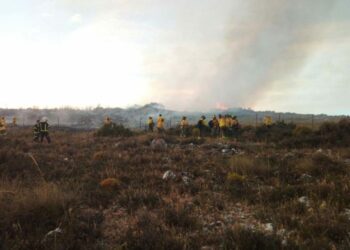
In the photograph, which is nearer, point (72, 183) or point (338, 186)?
point (338, 186)

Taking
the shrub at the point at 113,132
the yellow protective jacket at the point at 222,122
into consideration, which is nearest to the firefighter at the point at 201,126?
the yellow protective jacket at the point at 222,122

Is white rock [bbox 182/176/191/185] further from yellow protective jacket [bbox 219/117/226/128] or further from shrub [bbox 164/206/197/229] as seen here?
yellow protective jacket [bbox 219/117/226/128]

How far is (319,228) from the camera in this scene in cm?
595

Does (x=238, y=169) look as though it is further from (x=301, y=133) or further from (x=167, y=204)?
(x=301, y=133)

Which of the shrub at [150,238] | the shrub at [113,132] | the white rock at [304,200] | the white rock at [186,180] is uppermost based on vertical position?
the shrub at [113,132]

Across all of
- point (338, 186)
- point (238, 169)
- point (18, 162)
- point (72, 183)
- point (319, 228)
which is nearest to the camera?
point (319, 228)

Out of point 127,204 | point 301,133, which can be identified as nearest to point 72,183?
point 127,204

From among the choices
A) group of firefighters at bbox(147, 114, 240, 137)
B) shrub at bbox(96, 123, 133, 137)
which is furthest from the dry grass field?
shrub at bbox(96, 123, 133, 137)

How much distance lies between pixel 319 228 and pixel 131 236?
2.82 meters

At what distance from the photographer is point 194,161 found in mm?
14422

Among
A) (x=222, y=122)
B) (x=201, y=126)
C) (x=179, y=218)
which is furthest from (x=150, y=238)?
(x=201, y=126)

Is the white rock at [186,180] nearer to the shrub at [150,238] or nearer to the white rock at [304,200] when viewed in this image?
the white rock at [304,200]

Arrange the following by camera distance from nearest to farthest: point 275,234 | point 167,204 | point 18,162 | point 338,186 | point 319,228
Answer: point 275,234, point 319,228, point 167,204, point 338,186, point 18,162

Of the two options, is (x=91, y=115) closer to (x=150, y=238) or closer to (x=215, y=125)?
(x=215, y=125)
